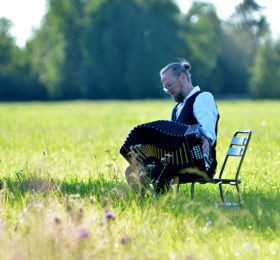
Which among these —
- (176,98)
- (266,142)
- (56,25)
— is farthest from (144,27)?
(176,98)

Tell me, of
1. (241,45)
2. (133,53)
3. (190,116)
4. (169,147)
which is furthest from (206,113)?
(241,45)

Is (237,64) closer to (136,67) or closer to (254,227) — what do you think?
(136,67)

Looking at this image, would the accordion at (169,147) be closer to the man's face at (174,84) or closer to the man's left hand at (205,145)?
the man's left hand at (205,145)

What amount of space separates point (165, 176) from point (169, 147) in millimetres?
407

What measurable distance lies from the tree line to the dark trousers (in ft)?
196

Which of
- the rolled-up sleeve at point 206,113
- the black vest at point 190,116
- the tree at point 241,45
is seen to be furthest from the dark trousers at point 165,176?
the tree at point 241,45

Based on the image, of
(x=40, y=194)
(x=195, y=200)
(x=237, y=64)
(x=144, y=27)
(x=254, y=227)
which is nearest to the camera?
(x=254, y=227)

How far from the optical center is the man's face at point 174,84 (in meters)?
5.87

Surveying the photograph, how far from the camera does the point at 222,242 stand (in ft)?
13.8

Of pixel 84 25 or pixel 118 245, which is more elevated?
pixel 84 25

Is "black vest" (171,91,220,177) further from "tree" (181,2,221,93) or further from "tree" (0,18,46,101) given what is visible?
"tree" (0,18,46,101)

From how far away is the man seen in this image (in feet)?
18.1

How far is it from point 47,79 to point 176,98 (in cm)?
6638

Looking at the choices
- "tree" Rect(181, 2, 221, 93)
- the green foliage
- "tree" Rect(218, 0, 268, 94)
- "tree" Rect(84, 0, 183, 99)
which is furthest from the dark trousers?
"tree" Rect(218, 0, 268, 94)
